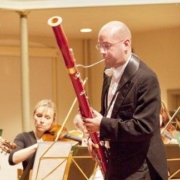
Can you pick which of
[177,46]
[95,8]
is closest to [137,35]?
[177,46]

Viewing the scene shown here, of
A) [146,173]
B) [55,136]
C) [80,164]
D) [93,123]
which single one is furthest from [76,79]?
[55,136]

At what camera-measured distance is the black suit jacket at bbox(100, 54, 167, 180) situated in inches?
80.2

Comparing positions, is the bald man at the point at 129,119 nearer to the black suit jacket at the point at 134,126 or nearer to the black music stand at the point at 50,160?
the black suit jacket at the point at 134,126

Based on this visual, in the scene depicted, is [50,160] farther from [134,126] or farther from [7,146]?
[134,126]

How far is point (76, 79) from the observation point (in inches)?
83.7

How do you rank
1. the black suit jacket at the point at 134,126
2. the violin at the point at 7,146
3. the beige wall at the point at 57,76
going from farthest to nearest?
the beige wall at the point at 57,76 < the violin at the point at 7,146 < the black suit jacket at the point at 134,126

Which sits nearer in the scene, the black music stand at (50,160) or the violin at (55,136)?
the black music stand at (50,160)

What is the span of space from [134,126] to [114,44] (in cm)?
34

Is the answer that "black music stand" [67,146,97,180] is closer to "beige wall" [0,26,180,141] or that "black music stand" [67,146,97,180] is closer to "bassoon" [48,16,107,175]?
"bassoon" [48,16,107,175]

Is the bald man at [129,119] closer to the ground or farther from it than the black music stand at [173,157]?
farther from it

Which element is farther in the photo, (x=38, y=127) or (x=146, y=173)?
(x=38, y=127)

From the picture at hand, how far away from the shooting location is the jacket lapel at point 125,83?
2123 millimetres

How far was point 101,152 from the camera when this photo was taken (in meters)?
2.26

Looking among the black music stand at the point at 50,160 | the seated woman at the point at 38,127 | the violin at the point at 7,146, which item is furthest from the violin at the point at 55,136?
the black music stand at the point at 50,160
